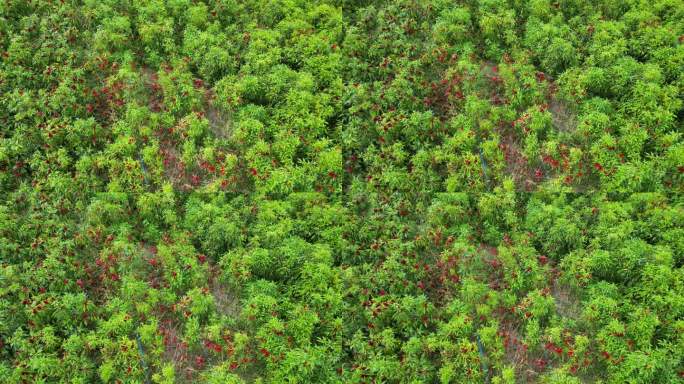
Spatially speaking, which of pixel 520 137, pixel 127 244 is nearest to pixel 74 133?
pixel 127 244

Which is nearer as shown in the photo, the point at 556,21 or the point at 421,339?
the point at 421,339

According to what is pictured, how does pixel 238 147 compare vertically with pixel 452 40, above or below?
below

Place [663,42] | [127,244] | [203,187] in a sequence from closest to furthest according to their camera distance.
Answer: [127,244], [203,187], [663,42]

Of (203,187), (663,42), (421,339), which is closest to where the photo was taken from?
(421,339)

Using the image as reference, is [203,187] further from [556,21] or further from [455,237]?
[556,21]

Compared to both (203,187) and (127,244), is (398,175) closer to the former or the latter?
(203,187)

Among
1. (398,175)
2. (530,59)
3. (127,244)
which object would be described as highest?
(530,59)
